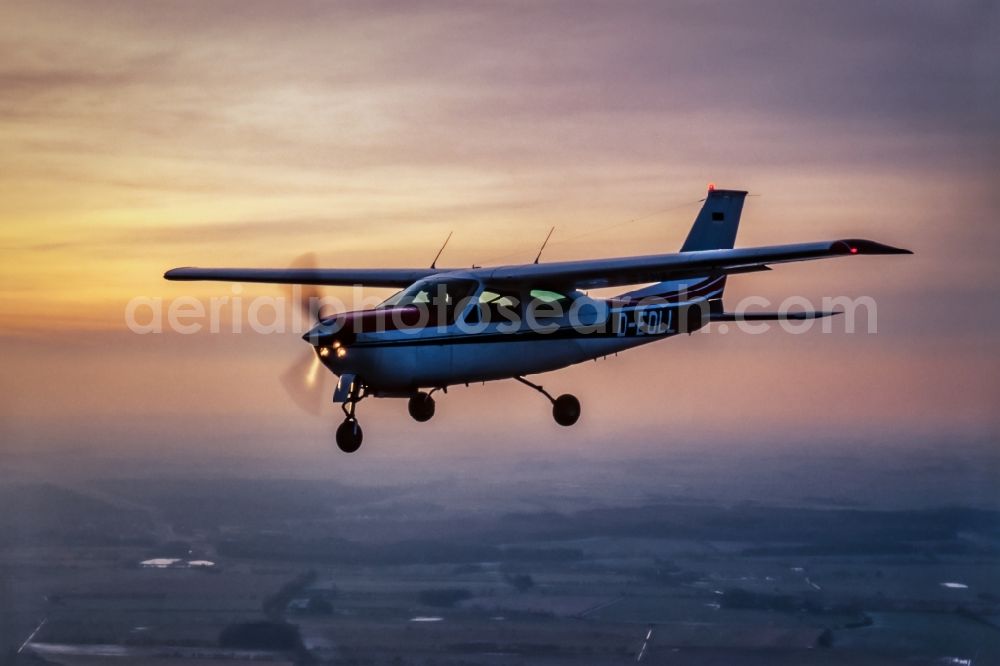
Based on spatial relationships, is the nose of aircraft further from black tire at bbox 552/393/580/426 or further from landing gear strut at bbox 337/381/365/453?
black tire at bbox 552/393/580/426

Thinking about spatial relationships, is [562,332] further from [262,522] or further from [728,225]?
[262,522]

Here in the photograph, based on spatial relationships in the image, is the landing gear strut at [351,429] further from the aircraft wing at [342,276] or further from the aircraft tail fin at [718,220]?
the aircraft tail fin at [718,220]

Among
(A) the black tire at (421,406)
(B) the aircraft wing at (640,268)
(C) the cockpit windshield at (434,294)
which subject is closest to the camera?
(B) the aircraft wing at (640,268)

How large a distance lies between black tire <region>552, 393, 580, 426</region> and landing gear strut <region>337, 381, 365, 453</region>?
5.61 metres

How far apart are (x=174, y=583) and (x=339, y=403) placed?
181 feet

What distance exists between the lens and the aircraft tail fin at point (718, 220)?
30531 millimetres

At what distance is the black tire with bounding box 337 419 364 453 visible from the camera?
23125mm

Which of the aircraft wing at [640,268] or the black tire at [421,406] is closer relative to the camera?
the aircraft wing at [640,268]

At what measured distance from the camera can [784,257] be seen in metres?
22.5

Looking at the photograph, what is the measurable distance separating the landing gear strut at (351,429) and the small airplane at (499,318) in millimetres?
22

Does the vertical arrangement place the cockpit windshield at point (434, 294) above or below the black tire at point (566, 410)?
above

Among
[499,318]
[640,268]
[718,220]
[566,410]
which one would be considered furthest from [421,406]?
[718,220]

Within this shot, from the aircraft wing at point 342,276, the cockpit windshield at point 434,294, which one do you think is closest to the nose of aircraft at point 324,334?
the cockpit windshield at point 434,294

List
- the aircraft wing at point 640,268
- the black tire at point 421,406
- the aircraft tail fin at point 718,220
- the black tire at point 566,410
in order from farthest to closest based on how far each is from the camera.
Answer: the aircraft tail fin at point 718,220 < the black tire at point 566,410 < the black tire at point 421,406 < the aircraft wing at point 640,268
